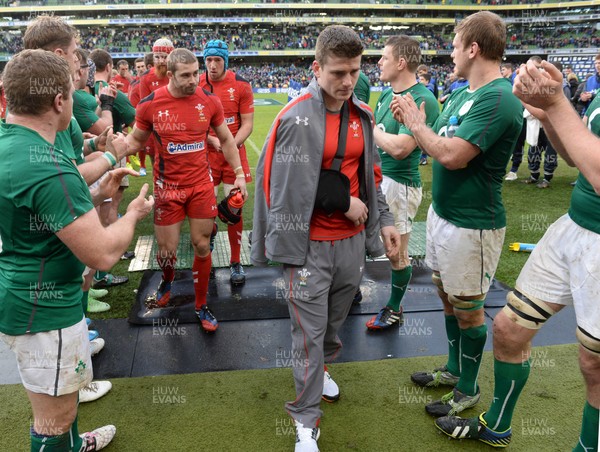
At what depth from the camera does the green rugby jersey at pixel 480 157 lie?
9.18 feet

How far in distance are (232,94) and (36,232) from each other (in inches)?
162

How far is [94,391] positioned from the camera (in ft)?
11.5

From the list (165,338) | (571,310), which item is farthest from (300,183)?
(571,310)

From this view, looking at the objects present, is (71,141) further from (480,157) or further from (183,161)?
(480,157)

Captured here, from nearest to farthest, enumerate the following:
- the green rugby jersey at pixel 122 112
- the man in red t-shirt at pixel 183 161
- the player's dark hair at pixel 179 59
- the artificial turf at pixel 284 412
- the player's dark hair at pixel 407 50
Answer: the artificial turf at pixel 284 412, the player's dark hair at pixel 179 59, the player's dark hair at pixel 407 50, the man in red t-shirt at pixel 183 161, the green rugby jersey at pixel 122 112

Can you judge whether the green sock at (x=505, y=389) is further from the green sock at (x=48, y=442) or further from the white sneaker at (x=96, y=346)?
the white sneaker at (x=96, y=346)

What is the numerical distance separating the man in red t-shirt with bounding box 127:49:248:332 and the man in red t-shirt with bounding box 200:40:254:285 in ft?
2.95

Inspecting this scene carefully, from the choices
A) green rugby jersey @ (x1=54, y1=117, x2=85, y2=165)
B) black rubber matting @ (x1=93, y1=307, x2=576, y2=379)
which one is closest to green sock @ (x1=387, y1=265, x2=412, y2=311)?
black rubber matting @ (x1=93, y1=307, x2=576, y2=379)

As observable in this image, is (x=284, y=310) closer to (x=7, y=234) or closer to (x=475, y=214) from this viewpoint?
(x=475, y=214)

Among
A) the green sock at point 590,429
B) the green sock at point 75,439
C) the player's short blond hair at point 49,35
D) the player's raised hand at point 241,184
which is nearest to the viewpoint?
the green sock at point 590,429

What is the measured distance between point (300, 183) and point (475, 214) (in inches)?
47.2

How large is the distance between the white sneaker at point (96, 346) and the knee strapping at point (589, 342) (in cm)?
364

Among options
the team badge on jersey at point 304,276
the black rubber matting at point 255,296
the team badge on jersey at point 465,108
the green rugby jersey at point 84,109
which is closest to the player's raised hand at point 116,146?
the green rugby jersey at point 84,109

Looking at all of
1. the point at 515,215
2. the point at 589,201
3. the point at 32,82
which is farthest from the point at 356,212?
the point at 515,215
